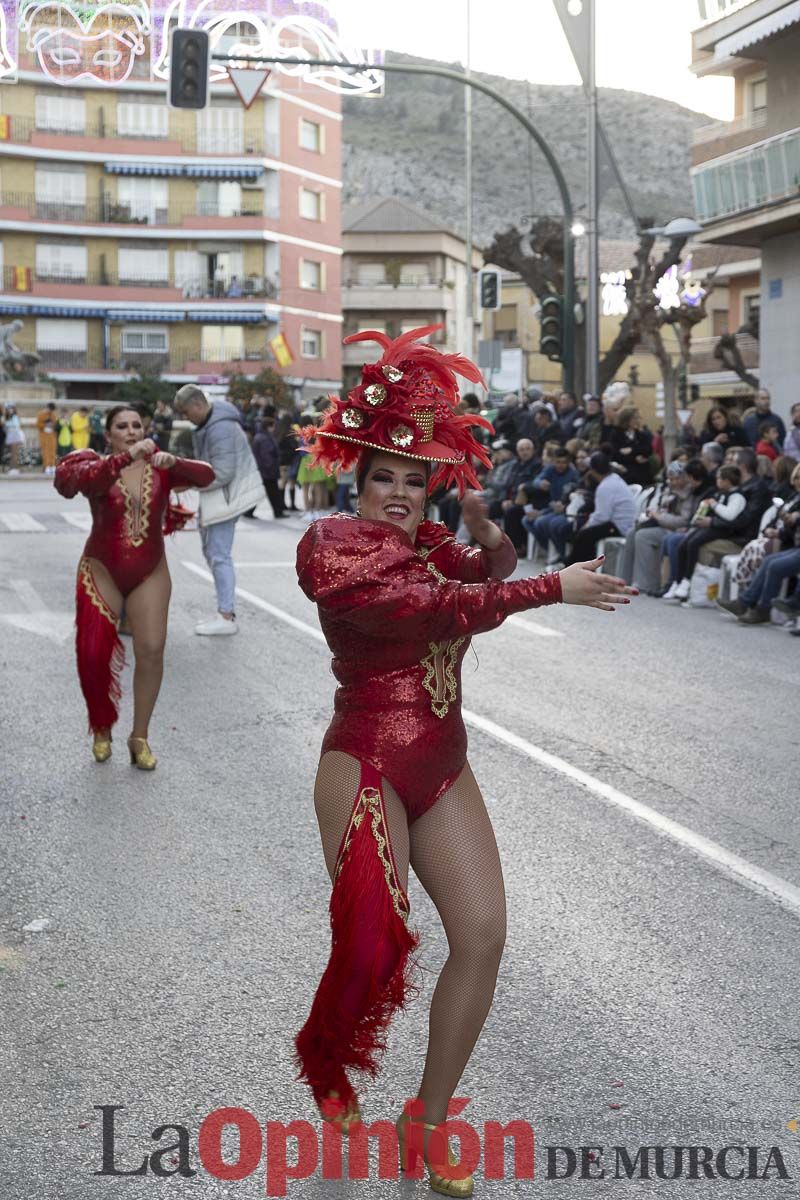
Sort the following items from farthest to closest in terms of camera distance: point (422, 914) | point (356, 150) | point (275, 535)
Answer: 1. point (356, 150)
2. point (275, 535)
3. point (422, 914)

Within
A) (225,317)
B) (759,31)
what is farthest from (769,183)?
(225,317)

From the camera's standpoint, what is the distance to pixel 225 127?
74.7 metres

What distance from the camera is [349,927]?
375 cm

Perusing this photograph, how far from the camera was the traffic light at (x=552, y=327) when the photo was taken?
80.5 feet

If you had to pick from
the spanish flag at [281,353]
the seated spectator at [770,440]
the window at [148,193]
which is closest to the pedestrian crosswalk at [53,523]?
the seated spectator at [770,440]

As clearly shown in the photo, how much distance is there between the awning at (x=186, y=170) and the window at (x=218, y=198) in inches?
17.4

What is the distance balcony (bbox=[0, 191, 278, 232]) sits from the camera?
7406 centimetres

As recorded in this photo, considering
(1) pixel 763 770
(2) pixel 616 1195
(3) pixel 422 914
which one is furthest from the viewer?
(1) pixel 763 770

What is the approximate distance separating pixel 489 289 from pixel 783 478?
49.8 ft

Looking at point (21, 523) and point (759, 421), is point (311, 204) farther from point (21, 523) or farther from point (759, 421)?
point (759, 421)

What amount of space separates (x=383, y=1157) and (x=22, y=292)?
240 ft

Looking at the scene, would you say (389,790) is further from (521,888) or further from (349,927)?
(521,888)

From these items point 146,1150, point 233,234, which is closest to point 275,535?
point 146,1150

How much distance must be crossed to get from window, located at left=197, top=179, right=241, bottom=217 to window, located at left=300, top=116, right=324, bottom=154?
3.99 m
